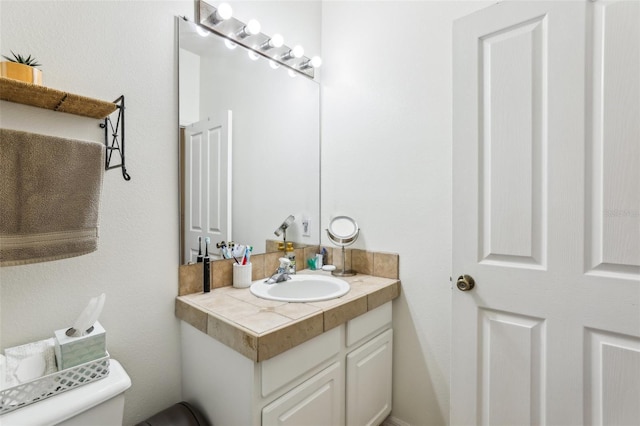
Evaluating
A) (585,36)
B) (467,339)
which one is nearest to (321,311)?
(467,339)

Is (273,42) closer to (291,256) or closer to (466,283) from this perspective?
(291,256)

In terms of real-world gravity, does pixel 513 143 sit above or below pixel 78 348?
above

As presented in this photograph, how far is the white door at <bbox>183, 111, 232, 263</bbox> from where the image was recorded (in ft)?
4.55

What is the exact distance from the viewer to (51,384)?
0.87 m

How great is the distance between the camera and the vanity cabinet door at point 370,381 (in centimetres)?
Result: 139

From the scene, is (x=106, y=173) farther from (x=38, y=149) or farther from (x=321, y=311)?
(x=321, y=311)

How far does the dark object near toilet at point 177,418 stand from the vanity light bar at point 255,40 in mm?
1619

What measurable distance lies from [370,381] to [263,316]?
2.37 feet

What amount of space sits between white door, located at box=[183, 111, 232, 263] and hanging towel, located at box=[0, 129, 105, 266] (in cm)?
42

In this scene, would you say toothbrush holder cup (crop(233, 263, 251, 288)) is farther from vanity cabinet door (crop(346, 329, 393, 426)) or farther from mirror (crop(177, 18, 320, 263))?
vanity cabinet door (crop(346, 329, 393, 426))

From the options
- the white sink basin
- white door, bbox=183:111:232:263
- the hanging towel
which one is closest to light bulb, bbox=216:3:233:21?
white door, bbox=183:111:232:263

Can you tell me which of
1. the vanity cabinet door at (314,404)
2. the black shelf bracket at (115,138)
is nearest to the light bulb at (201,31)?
the black shelf bracket at (115,138)

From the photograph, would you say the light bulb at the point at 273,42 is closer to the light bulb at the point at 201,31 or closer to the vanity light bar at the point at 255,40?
the vanity light bar at the point at 255,40

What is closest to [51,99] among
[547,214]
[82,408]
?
[82,408]
